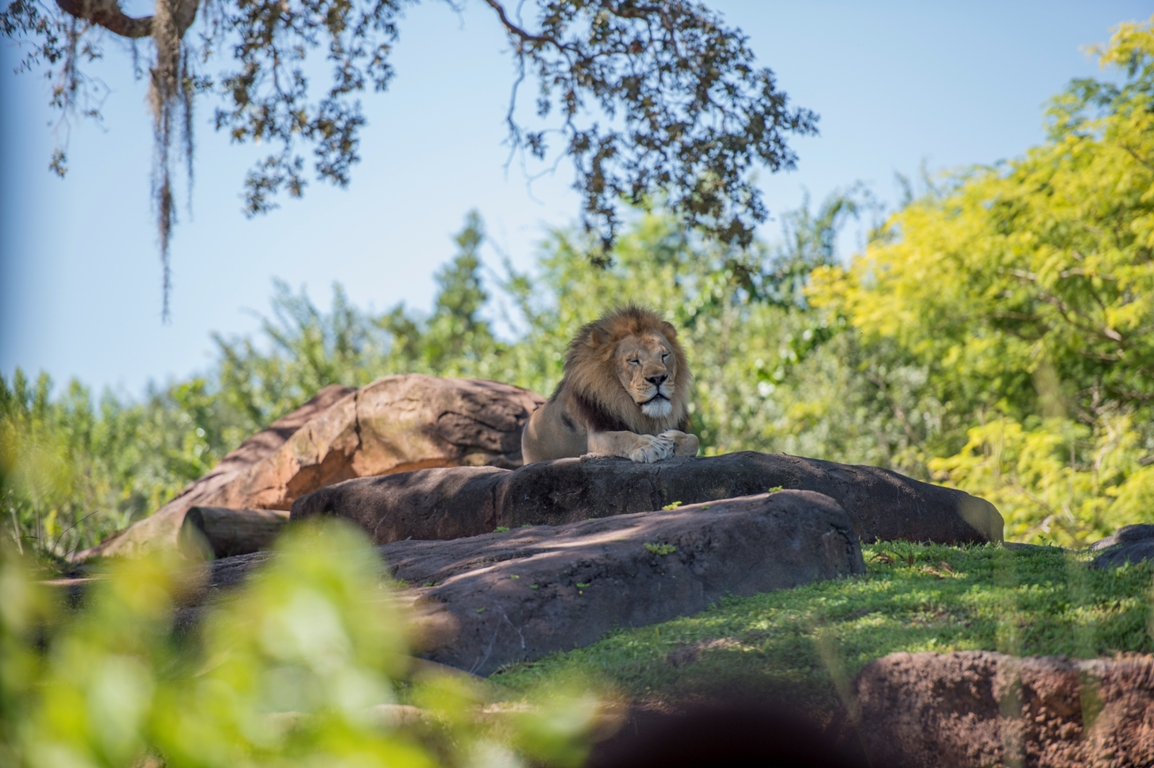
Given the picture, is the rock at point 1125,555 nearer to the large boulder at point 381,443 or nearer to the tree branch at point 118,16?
the large boulder at point 381,443

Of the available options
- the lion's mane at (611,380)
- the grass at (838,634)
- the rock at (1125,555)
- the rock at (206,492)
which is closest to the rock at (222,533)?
the rock at (206,492)

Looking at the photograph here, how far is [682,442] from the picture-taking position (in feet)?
22.2

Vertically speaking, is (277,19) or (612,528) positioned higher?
(277,19)

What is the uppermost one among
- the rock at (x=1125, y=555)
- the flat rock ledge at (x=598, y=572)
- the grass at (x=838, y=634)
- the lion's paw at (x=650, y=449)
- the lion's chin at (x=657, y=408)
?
the lion's chin at (x=657, y=408)

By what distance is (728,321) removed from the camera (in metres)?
19.5

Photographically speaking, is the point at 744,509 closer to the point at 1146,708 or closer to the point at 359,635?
the point at 1146,708

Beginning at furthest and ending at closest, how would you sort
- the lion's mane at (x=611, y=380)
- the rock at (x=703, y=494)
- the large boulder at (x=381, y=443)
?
the large boulder at (x=381, y=443)
the lion's mane at (x=611, y=380)
the rock at (x=703, y=494)

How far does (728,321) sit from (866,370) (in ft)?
9.17

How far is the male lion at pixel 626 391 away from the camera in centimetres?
676

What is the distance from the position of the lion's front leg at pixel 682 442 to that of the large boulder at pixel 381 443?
3439 mm

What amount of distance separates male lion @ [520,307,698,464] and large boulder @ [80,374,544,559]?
2.77 metres

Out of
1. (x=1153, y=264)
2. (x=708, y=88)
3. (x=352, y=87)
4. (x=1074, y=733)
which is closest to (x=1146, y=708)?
(x=1074, y=733)

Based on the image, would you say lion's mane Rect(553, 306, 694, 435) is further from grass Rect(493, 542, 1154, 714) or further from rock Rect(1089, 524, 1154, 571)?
rock Rect(1089, 524, 1154, 571)

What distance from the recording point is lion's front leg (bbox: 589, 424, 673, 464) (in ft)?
21.0
